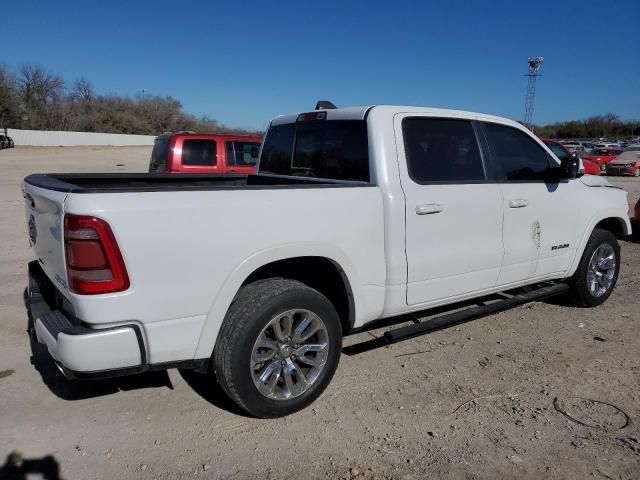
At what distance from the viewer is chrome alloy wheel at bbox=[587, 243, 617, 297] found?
5.17m

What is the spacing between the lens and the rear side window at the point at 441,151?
3.68 m

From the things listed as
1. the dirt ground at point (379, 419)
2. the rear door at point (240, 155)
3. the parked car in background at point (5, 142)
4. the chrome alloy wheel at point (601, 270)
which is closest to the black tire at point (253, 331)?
the dirt ground at point (379, 419)

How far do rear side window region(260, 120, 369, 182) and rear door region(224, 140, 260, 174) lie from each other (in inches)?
236

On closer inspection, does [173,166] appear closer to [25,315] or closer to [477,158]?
[25,315]

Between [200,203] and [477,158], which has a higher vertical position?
[477,158]

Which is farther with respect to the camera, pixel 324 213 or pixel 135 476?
pixel 324 213

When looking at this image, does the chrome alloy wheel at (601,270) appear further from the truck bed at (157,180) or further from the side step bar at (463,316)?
the truck bed at (157,180)

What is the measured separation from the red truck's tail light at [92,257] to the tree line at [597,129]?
11040cm

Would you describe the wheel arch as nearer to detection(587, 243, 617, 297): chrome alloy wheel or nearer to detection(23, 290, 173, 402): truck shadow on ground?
detection(23, 290, 173, 402): truck shadow on ground

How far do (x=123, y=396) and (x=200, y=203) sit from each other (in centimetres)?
165

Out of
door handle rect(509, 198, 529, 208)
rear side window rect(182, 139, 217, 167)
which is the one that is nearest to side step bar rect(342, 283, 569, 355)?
door handle rect(509, 198, 529, 208)

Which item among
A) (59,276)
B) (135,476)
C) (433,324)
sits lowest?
(135,476)

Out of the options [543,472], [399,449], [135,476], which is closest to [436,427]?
[399,449]

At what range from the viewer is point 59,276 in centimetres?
268
